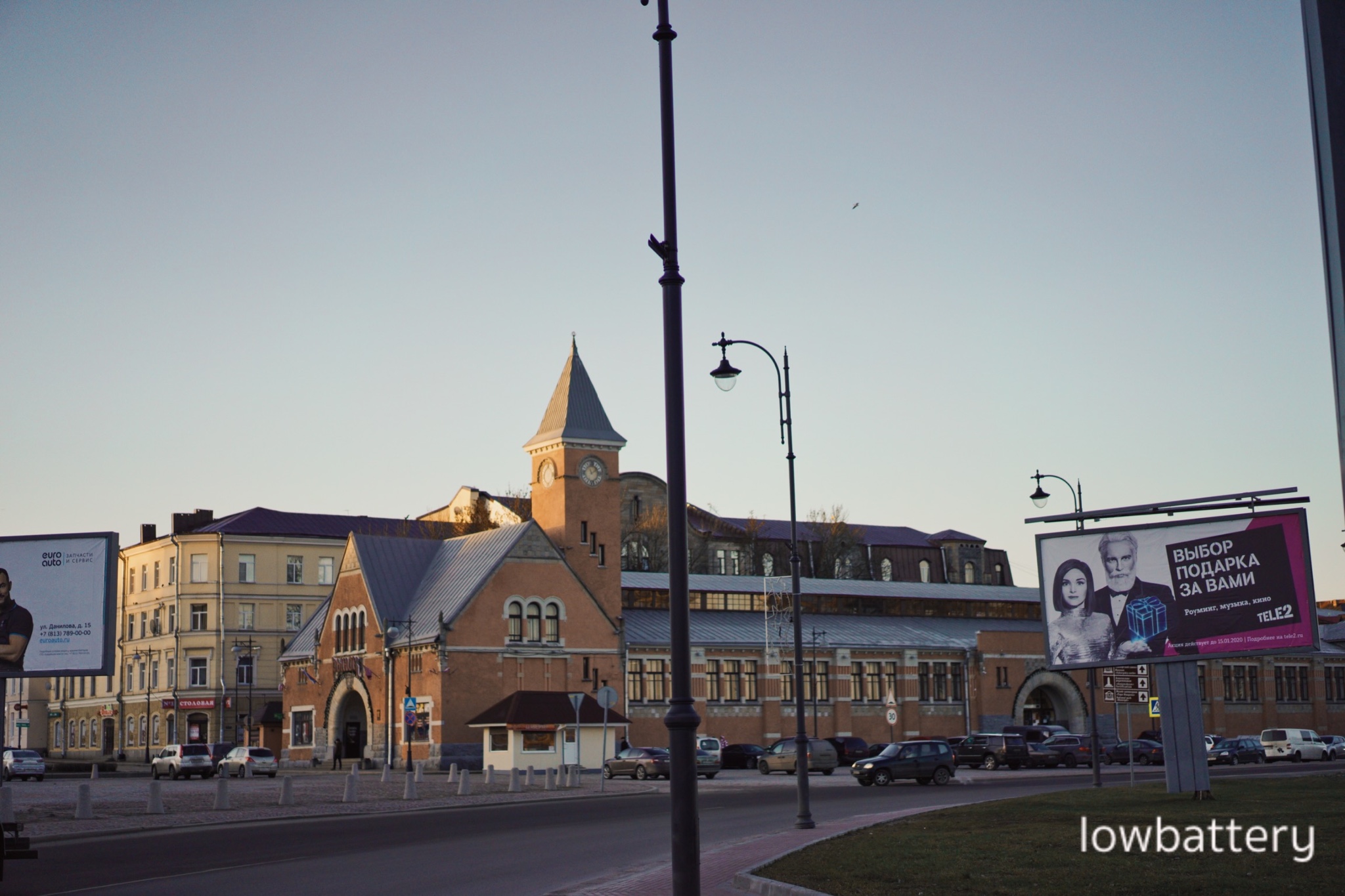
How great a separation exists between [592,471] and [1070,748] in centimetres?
2841

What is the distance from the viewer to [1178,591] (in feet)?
87.1

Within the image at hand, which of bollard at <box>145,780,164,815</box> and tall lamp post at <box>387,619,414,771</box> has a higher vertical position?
tall lamp post at <box>387,619,414,771</box>

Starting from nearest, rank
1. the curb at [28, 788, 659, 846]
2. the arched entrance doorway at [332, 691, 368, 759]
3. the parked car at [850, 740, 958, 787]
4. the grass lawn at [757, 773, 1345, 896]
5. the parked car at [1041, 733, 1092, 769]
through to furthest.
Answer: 1. the grass lawn at [757, 773, 1345, 896]
2. the curb at [28, 788, 659, 846]
3. the parked car at [850, 740, 958, 787]
4. the parked car at [1041, 733, 1092, 769]
5. the arched entrance doorway at [332, 691, 368, 759]

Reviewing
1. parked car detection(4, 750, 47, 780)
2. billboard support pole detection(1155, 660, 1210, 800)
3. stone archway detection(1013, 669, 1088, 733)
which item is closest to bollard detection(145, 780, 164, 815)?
billboard support pole detection(1155, 660, 1210, 800)

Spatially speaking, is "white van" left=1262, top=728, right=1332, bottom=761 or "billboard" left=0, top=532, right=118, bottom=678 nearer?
"billboard" left=0, top=532, right=118, bottom=678

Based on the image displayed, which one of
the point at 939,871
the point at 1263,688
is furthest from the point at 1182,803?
the point at 1263,688

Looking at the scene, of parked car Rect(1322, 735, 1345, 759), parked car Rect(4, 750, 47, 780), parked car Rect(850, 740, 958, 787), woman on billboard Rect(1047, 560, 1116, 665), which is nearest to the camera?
woman on billboard Rect(1047, 560, 1116, 665)

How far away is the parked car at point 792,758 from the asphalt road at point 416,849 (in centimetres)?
1931

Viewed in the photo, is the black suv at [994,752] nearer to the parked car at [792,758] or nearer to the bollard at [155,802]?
the parked car at [792,758]

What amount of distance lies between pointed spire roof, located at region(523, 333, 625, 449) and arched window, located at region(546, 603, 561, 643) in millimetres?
9503

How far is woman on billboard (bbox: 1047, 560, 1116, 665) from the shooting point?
1082 inches

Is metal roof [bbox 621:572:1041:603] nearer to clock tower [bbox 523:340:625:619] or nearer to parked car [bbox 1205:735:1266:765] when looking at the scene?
clock tower [bbox 523:340:625:619]

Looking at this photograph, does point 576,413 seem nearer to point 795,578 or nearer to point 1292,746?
point 1292,746

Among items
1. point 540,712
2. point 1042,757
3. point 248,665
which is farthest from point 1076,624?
point 248,665
